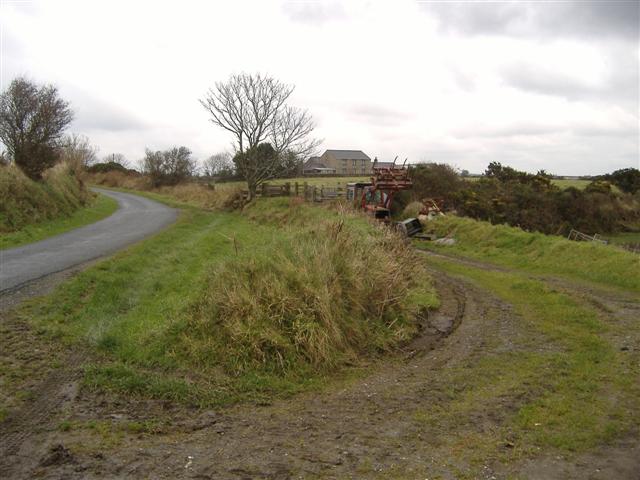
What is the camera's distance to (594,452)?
477 centimetres

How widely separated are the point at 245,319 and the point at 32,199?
16101 millimetres

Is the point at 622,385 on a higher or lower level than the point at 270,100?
lower

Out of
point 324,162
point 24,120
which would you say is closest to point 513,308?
point 24,120

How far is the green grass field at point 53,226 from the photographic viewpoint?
606 inches

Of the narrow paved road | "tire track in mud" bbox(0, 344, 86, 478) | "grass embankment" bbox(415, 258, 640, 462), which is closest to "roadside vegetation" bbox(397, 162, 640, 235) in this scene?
the narrow paved road

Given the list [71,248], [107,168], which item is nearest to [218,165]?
[107,168]

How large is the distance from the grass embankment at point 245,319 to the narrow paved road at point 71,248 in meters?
1.32

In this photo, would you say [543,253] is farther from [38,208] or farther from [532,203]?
[38,208]

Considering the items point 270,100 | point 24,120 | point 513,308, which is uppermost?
point 270,100

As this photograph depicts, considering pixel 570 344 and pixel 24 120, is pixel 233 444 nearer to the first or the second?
pixel 570 344

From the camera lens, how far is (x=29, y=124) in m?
23.4

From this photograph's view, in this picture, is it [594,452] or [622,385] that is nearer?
[594,452]

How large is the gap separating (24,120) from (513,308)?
22.0 metres

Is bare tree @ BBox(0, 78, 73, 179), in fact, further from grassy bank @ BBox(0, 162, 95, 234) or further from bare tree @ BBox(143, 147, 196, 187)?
bare tree @ BBox(143, 147, 196, 187)
